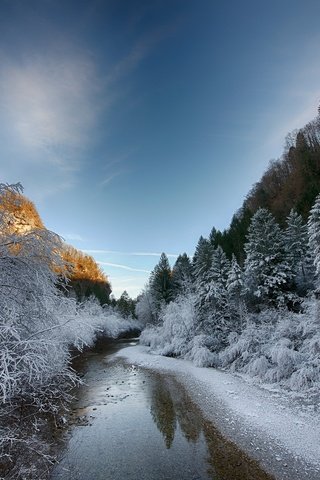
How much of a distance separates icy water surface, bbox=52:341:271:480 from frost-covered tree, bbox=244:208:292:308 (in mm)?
15383

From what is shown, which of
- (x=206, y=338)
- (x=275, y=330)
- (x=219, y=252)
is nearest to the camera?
(x=275, y=330)

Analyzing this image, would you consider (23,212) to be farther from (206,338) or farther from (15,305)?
(206,338)

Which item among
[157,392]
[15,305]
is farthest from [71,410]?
[15,305]

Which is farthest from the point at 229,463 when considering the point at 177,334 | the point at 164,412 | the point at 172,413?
the point at 177,334

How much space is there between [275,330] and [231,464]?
14.2 m

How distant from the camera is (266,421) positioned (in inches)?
429

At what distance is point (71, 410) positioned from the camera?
43.5 feet

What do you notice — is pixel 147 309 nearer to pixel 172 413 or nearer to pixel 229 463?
pixel 172 413

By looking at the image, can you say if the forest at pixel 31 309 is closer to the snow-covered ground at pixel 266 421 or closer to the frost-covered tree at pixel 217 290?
the snow-covered ground at pixel 266 421

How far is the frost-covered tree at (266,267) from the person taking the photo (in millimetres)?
28112

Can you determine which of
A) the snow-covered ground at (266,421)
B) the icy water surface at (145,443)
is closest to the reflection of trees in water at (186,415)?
the icy water surface at (145,443)

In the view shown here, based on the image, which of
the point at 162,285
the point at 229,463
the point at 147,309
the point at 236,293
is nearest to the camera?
the point at 229,463

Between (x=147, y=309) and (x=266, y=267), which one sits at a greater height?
(x=266, y=267)

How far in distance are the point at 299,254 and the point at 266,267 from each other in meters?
10.1
